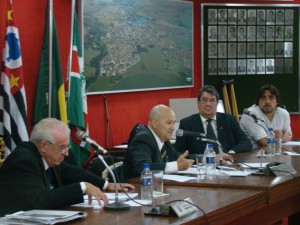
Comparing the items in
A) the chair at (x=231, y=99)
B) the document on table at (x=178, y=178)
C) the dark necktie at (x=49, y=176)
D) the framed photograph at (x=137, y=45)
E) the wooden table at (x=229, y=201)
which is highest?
the framed photograph at (x=137, y=45)

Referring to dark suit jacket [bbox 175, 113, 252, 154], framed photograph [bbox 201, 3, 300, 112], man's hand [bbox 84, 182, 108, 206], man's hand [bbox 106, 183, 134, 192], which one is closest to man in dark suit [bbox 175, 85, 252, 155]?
dark suit jacket [bbox 175, 113, 252, 154]

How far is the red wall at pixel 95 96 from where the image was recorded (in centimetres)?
570

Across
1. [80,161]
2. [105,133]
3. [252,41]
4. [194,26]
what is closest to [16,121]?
[80,161]

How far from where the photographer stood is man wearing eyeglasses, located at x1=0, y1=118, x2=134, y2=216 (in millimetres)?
Result: 3215

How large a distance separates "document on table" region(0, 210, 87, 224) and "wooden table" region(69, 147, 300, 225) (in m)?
0.05

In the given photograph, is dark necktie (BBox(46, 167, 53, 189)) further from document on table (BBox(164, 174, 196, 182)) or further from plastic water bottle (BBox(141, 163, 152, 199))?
document on table (BBox(164, 174, 196, 182))

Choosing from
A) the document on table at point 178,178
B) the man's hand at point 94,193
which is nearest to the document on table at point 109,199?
the man's hand at point 94,193

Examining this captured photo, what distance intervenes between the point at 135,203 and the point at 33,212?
634 millimetres

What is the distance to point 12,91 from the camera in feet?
17.3

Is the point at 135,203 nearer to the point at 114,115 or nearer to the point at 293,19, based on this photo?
the point at 114,115

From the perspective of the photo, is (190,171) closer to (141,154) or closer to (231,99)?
(141,154)

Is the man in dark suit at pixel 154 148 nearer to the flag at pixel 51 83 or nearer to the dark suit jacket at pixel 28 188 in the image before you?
the dark suit jacket at pixel 28 188

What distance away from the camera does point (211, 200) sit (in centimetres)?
358

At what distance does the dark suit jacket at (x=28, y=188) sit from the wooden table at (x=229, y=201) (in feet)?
0.48
